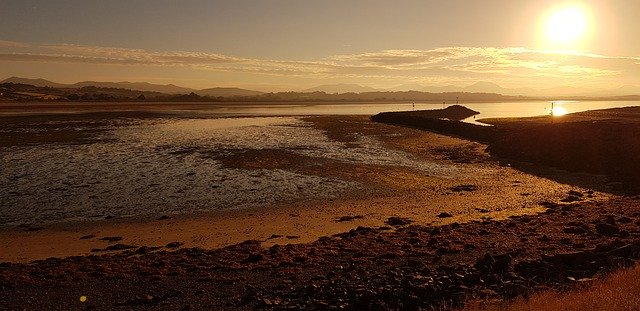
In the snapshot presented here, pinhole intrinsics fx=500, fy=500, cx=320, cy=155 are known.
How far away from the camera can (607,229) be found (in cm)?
1391

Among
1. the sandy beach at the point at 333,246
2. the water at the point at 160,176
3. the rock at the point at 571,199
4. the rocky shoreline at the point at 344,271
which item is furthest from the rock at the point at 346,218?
the rock at the point at 571,199

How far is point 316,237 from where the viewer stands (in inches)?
586

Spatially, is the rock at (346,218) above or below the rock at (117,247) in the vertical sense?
above

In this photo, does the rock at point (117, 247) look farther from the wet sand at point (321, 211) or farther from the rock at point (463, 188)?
the rock at point (463, 188)

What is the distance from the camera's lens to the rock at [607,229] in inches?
542

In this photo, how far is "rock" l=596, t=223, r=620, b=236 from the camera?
1377cm

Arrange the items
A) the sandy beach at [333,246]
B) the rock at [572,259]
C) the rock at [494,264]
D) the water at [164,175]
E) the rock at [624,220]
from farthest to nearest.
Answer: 1. the water at [164,175]
2. the rock at [624,220]
3. the rock at [572,259]
4. the rock at [494,264]
5. the sandy beach at [333,246]

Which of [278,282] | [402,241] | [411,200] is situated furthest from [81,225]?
[411,200]

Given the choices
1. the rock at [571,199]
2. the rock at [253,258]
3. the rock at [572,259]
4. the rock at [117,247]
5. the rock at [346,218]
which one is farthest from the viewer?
the rock at [571,199]

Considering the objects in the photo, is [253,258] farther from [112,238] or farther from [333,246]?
[112,238]

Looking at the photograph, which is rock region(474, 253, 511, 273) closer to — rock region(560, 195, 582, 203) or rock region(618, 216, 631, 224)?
rock region(618, 216, 631, 224)

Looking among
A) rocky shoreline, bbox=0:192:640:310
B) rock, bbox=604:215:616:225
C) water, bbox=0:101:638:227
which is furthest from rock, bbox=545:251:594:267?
water, bbox=0:101:638:227

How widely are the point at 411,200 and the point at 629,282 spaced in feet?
38.3

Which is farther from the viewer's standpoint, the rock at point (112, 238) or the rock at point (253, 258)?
the rock at point (112, 238)
